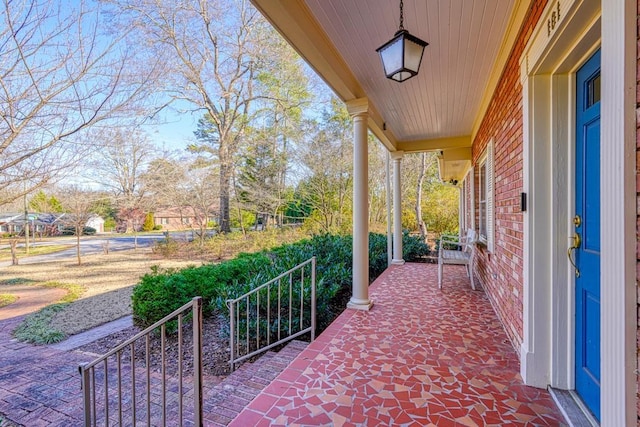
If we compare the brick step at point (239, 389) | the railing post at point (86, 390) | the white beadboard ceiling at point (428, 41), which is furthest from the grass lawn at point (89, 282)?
the white beadboard ceiling at point (428, 41)

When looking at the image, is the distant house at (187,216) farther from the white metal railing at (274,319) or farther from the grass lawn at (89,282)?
the white metal railing at (274,319)

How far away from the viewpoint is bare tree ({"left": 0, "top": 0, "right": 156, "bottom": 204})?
3.45 metres

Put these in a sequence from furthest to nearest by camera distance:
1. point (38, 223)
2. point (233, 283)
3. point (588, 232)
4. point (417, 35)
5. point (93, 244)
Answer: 1. point (38, 223)
2. point (93, 244)
3. point (233, 283)
4. point (417, 35)
5. point (588, 232)

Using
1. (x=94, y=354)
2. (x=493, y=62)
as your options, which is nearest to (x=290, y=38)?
(x=493, y=62)

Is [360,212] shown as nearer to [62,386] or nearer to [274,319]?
[274,319]

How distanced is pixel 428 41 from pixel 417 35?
133 millimetres

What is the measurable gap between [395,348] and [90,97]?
5.13m

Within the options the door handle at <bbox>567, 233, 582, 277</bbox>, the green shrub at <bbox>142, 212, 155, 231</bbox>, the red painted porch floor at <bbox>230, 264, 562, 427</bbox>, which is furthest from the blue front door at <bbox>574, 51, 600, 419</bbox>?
the green shrub at <bbox>142, 212, 155, 231</bbox>

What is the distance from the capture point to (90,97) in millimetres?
4164

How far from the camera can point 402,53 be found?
193 cm

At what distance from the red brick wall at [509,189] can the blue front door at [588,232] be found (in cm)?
45

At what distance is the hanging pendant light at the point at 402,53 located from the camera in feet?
6.15

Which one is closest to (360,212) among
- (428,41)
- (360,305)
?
(360,305)

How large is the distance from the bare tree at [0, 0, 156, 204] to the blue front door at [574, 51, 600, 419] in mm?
5240
